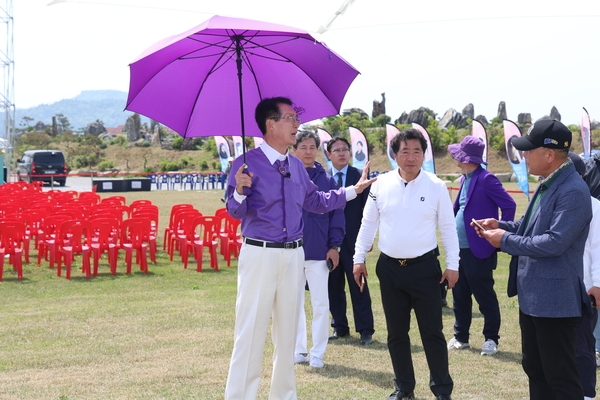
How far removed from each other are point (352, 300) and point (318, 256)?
1161 millimetres

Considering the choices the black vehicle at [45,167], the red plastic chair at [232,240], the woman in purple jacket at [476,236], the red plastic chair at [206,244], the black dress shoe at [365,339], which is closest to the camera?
the woman in purple jacket at [476,236]

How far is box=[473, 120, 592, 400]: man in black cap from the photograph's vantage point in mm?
3625

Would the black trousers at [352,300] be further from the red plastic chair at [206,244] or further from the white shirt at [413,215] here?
the red plastic chair at [206,244]

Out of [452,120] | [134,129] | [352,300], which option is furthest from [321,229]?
[134,129]

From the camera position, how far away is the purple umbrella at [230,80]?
459cm

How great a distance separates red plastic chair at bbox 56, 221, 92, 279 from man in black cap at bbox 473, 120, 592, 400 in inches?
317

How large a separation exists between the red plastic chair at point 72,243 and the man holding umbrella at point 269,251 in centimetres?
681

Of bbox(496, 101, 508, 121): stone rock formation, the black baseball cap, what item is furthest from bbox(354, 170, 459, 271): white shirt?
bbox(496, 101, 508, 121): stone rock formation

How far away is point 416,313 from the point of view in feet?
15.7

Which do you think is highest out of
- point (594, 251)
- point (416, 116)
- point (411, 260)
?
point (416, 116)

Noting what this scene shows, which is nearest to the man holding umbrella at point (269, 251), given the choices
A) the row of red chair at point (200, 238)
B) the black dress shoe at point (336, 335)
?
the black dress shoe at point (336, 335)

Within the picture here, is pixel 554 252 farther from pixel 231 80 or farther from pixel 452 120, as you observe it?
pixel 452 120

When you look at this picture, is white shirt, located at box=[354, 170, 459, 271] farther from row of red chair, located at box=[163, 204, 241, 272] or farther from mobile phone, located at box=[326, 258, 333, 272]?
row of red chair, located at box=[163, 204, 241, 272]

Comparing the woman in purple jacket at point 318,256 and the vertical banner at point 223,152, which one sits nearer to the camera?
the woman in purple jacket at point 318,256
